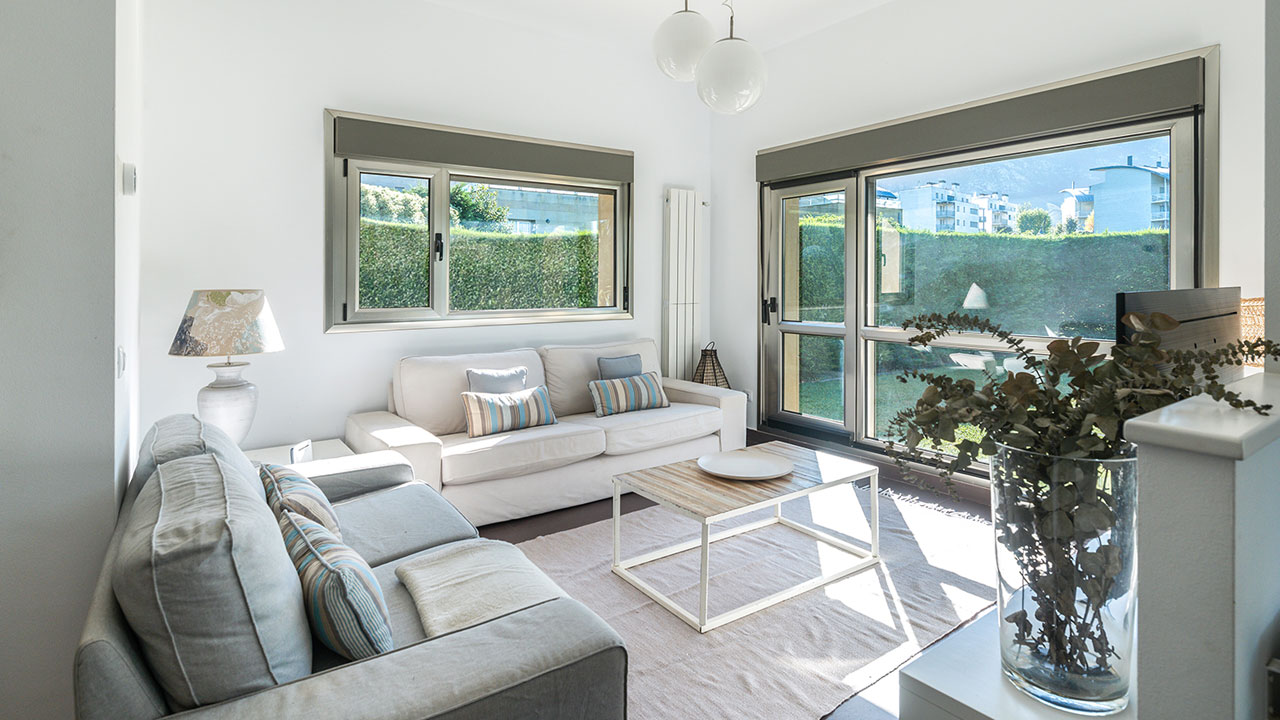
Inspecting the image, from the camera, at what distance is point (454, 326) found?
13.4ft

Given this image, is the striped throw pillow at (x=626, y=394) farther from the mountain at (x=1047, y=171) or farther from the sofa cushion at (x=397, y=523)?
the mountain at (x=1047, y=171)

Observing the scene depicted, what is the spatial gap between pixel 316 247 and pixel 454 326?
2.87 ft

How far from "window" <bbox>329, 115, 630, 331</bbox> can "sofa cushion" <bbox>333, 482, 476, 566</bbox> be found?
5.51 feet

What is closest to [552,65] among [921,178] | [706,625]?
[921,178]

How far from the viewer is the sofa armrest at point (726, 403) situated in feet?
14.1

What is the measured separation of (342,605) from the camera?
131cm

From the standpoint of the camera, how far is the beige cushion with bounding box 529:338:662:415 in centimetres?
414

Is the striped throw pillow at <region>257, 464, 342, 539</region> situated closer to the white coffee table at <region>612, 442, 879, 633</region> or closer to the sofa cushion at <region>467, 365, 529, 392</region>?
the white coffee table at <region>612, 442, 879, 633</region>

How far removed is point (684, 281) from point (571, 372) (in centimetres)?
140

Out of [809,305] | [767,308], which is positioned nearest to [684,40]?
[809,305]

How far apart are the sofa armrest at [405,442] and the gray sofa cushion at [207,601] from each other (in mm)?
1824

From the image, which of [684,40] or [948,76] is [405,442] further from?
[948,76]

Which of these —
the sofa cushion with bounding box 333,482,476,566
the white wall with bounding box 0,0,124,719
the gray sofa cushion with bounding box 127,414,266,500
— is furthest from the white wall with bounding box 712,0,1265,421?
the white wall with bounding box 0,0,124,719

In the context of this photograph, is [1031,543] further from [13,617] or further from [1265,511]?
[13,617]
